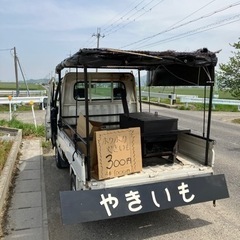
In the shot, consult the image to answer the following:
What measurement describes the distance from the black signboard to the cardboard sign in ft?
1.09

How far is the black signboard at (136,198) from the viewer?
11.1 feet

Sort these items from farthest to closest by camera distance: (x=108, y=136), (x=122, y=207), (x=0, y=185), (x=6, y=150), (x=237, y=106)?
(x=237, y=106)
(x=6, y=150)
(x=0, y=185)
(x=108, y=136)
(x=122, y=207)

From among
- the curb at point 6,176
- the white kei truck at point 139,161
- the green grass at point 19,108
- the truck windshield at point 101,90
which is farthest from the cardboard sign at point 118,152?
the green grass at point 19,108

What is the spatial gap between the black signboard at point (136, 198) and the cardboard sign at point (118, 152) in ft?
1.09

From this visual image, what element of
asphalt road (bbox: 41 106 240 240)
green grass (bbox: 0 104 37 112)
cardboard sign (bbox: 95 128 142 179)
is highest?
cardboard sign (bbox: 95 128 142 179)

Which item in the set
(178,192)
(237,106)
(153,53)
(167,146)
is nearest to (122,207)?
(178,192)

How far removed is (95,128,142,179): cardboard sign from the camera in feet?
12.3

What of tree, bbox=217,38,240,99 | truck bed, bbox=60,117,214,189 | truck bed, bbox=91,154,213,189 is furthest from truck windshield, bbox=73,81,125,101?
tree, bbox=217,38,240,99

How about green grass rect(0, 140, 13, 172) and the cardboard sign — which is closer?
the cardboard sign

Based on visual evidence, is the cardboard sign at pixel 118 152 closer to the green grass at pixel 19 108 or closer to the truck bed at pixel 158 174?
the truck bed at pixel 158 174

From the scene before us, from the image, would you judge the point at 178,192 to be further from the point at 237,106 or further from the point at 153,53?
the point at 237,106

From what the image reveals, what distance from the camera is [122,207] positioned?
3.56m

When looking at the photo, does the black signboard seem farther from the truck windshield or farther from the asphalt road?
the truck windshield

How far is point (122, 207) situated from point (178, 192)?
77 cm
